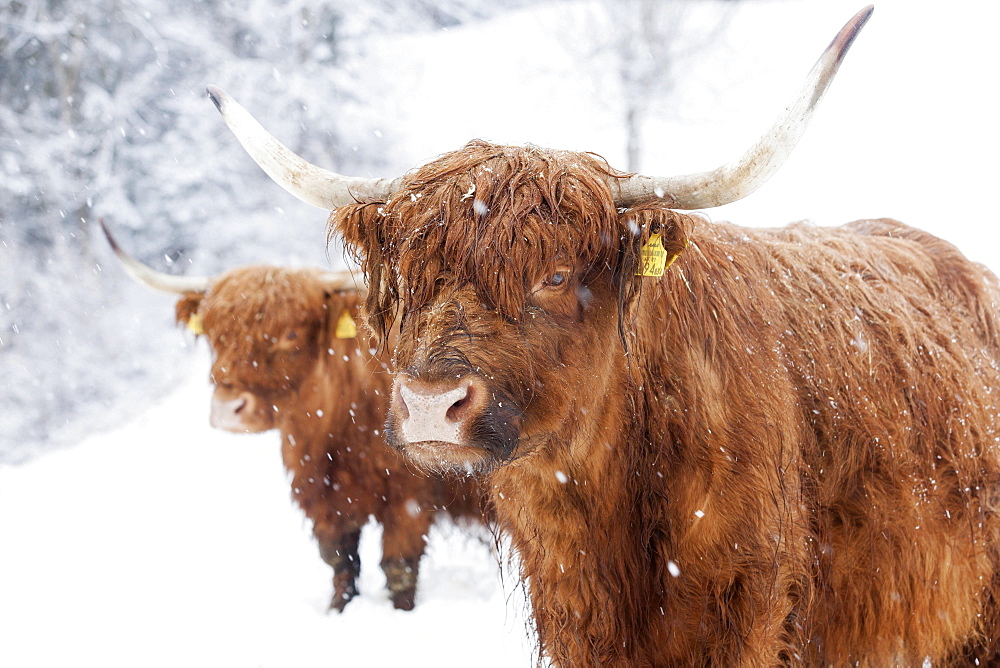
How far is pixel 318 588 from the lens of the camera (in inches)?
202

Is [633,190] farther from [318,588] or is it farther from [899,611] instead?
[318,588]

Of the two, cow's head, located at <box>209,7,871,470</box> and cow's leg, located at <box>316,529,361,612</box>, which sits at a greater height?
cow's head, located at <box>209,7,871,470</box>

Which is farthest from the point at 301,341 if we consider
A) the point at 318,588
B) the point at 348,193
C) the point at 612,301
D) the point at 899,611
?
the point at 899,611

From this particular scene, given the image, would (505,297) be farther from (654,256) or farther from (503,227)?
(654,256)

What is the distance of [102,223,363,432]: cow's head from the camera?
4.52 meters

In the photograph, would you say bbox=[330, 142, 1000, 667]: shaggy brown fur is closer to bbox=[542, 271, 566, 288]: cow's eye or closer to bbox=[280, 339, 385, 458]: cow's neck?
bbox=[542, 271, 566, 288]: cow's eye

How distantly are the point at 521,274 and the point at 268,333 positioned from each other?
314 centimetres

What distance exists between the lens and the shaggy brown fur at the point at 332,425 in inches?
183

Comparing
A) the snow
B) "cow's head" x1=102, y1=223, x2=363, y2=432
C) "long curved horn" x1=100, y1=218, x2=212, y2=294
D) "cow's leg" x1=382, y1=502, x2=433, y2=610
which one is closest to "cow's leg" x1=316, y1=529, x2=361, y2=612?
the snow

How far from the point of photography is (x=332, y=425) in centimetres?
481

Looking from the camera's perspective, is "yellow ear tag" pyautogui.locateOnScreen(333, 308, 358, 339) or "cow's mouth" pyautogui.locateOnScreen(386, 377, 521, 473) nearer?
"cow's mouth" pyautogui.locateOnScreen(386, 377, 521, 473)

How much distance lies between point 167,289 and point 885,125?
17.5m

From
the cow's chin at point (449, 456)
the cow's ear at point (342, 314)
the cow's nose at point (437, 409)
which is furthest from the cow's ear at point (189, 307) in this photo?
the cow's nose at point (437, 409)

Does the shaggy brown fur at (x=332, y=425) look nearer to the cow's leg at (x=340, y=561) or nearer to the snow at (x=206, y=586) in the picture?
the cow's leg at (x=340, y=561)
